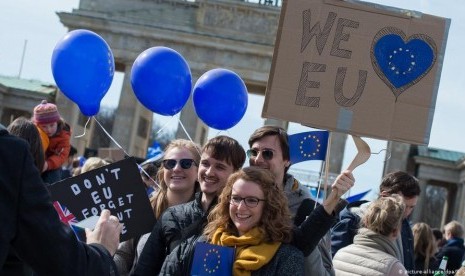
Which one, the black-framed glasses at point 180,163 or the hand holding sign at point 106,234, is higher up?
the hand holding sign at point 106,234

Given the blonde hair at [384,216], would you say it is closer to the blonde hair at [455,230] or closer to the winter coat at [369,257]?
the winter coat at [369,257]

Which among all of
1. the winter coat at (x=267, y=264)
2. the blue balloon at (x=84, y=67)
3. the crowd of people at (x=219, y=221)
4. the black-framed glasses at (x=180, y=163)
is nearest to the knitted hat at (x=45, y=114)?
the blue balloon at (x=84, y=67)

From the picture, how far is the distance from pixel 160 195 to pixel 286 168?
105cm

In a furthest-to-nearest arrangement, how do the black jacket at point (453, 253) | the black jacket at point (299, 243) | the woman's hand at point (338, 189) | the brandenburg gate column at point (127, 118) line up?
1. the brandenburg gate column at point (127, 118)
2. the black jacket at point (453, 253)
3. the woman's hand at point (338, 189)
4. the black jacket at point (299, 243)

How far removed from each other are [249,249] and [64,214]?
1197 millimetres

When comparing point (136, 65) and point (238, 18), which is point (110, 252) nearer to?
point (136, 65)

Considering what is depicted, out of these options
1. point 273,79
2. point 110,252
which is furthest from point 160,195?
point 110,252

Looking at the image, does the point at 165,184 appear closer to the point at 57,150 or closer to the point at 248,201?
the point at 248,201

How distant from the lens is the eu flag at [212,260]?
5238mm

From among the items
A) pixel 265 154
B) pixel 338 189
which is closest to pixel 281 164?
pixel 265 154

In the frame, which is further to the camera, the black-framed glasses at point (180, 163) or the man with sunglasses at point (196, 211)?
the black-framed glasses at point (180, 163)

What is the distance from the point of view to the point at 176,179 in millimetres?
6789

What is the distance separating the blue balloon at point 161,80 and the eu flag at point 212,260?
9.98ft

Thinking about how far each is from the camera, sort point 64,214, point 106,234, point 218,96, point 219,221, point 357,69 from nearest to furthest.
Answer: point 106,234
point 219,221
point 64,214
point 357,69
point 218,96
